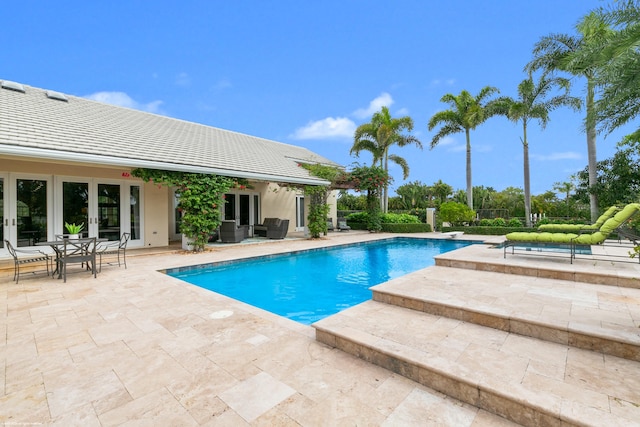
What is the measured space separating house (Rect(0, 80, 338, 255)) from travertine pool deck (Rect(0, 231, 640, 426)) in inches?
216

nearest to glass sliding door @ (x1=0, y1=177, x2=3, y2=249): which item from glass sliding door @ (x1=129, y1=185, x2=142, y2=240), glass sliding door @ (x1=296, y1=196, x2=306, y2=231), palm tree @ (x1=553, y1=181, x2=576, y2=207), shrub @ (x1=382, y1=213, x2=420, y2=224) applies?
glass sliding door @ (x1=129, y1=185, x2=142, y2=240)

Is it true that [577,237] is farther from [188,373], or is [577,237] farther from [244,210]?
[244,210]

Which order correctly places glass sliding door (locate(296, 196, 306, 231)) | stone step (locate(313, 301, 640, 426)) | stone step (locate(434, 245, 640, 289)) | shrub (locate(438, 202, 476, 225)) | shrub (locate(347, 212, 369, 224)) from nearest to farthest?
stone step (locate(313, 301, 640, 426))
stone step (locate(434, 245, 640, 289))
shrub (locate(438, 202, 476, 225))
glass sliding door (locate(296, 196, 306, 231))
shrub (locate(347, 212, 369, 224))

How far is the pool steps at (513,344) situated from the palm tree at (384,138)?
58.0ft

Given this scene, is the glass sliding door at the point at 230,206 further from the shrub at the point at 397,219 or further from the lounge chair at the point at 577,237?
the lounge chair at the point at 577,237

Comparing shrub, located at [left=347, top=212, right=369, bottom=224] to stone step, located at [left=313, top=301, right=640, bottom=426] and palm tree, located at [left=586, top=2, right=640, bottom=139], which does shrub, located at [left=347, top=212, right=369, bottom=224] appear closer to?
stone step, located at [left=313, top=301, right=640, bottom=426]

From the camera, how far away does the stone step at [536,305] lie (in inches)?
120

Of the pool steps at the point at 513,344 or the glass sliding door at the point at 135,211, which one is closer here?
the pool steps at the point at 513,344

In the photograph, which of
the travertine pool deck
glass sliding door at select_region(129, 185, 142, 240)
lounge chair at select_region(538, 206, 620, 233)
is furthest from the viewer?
glass sliding door at select_region(129, 185, 142, 240)

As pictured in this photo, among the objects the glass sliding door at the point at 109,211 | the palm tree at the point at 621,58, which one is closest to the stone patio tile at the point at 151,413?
the palm tree at the point at 621,58

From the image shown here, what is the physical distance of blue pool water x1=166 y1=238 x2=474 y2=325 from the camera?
5980mm

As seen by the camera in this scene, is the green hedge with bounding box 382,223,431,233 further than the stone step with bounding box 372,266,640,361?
Yes

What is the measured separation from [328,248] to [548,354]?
1010 cm

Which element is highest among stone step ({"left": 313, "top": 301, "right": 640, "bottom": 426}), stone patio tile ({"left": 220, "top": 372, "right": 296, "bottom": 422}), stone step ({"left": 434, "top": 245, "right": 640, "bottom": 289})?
stone step ({"left": 434, "top": 245, "right": 640, "bottom": 289})
